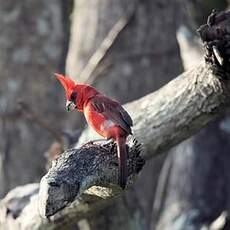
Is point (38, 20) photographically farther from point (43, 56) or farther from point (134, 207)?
point (134, 207)

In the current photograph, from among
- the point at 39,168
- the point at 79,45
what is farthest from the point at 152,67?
the point at 39,168

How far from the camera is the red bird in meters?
4.18

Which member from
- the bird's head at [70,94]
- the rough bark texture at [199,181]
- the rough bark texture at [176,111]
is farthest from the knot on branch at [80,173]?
the rough bark texture at [199,181]

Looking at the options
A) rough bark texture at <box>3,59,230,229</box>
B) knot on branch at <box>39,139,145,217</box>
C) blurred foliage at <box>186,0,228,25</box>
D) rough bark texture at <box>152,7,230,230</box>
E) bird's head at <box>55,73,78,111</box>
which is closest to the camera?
knot on branch at <box>39,139,145,217</box>

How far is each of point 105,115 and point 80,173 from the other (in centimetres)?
37

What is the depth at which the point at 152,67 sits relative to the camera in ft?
25.3

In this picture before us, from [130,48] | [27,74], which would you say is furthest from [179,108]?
[27,74]

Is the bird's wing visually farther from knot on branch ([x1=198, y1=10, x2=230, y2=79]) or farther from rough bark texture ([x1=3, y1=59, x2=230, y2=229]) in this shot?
knot on branch ([x1=198, y1=10, x2=230, y2=79])

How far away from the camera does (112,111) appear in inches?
173

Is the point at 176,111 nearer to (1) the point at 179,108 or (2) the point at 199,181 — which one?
(1) the point at 179,108

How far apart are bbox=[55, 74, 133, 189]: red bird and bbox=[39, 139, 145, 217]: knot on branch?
65mm

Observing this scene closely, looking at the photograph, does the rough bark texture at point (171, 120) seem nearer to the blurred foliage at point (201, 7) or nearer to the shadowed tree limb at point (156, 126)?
the shadowed tree limb at point (156, 126)

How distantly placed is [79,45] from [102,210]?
8.15 ft

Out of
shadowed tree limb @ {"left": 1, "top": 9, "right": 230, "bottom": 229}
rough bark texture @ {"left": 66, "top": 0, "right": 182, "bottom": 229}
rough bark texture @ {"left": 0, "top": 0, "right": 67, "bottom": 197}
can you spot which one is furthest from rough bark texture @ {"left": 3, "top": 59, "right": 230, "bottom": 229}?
rough bark texture @ {"left": 0, "top": 0, "right": 67, "bottom": 197}
